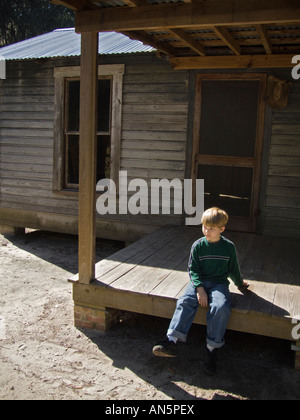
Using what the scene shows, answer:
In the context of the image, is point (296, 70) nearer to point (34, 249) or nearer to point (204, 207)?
point (204, 207)

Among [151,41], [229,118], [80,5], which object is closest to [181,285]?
[80,5]

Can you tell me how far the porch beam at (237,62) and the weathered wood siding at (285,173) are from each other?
45cm

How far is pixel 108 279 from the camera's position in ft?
14.6

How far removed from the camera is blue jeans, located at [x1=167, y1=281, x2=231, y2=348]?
11.6 ft

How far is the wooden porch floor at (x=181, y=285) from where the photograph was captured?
374 centimetres

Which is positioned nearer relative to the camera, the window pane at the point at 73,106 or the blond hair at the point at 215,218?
the blond hair at the point at 215,218

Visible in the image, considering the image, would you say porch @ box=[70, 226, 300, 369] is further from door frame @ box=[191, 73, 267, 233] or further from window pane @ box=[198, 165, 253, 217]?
window pane @ box=[198, 165, 253, 217]

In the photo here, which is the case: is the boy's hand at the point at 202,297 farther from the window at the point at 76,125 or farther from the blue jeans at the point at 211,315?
the window at the point at 76,125

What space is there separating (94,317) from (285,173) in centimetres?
371

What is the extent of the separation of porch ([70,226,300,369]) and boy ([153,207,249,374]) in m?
0.26

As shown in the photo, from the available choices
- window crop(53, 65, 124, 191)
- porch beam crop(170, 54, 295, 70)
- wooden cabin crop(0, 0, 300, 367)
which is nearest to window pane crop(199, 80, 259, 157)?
wooden cabin crop(0, 0, 300, 367)

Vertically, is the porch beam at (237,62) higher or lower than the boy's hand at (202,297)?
higher

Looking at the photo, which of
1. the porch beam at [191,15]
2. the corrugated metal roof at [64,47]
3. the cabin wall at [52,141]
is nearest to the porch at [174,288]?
the cabin wall at [52,141]
